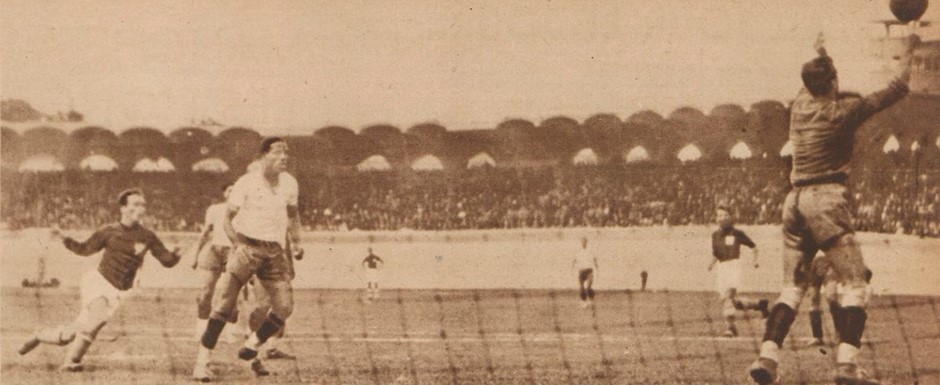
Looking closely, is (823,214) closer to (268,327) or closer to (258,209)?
(258,209)

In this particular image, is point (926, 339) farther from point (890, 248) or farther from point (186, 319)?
point (186, 319)

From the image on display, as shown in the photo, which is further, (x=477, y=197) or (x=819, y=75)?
(x=477, y=197)

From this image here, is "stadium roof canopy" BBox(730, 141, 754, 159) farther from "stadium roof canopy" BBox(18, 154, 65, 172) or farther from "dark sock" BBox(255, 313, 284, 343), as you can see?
"stadium roof canopy" BBox(18, 154, 65, 172)

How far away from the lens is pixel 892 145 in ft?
52.2

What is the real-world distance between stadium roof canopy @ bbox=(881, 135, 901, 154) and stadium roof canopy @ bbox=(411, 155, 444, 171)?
7.04 m

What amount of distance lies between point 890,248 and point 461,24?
9.14m

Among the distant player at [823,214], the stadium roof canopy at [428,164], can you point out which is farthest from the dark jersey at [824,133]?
the stadium roof canopy at [428,164]

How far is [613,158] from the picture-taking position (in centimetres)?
1992

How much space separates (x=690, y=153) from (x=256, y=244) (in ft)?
36.9

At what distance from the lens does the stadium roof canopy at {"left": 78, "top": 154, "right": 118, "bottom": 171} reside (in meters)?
18.9

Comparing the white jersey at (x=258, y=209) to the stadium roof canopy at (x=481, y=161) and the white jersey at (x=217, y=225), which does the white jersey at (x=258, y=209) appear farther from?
the stadium roof canopy at (x=481, y=161)

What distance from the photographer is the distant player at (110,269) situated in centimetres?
961

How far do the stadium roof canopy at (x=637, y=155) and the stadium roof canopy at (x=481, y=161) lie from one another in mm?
2321

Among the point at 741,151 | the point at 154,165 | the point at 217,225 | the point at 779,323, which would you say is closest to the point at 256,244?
the point at 217,225
